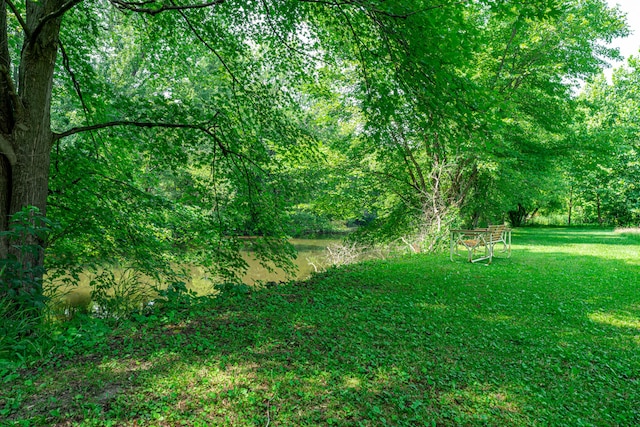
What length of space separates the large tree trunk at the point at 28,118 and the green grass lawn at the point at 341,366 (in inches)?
61.5

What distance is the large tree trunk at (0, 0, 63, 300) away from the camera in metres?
4.02

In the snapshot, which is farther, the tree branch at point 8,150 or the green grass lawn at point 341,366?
the tree branch at point 8,150

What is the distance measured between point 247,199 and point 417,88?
290cm

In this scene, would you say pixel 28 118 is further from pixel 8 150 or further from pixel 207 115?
pixel 207 115

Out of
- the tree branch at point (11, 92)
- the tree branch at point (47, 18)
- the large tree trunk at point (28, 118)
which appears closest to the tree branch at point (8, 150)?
the large tree trunk at point (28, 118)

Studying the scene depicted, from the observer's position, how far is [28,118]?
4188 millimetres

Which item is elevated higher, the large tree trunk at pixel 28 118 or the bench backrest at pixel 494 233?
the large tree trunk at pixel 28 118

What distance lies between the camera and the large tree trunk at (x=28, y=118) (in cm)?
402

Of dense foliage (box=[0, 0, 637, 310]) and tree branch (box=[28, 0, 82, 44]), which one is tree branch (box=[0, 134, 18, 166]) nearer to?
dense foliage (box=[0, 0, 637, 310])

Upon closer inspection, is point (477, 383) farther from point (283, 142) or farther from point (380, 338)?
point (283, 142)

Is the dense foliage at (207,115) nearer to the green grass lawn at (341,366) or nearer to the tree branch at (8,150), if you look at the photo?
the tree branch at (8,150)

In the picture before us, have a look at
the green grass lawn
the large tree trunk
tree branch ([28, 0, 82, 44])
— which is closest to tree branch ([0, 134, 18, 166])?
the large tree trunk

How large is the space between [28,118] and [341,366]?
436cm

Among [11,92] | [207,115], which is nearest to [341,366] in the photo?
[207,115]
